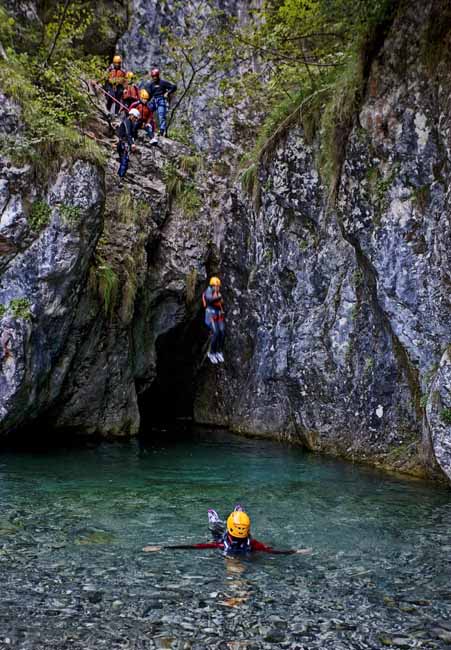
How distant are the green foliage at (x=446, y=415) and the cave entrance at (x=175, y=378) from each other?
1094cm

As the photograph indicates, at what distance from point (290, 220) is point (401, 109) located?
5415 mm

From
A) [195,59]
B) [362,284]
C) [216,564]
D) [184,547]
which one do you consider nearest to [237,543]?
[216,564]

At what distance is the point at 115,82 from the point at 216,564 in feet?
55.0

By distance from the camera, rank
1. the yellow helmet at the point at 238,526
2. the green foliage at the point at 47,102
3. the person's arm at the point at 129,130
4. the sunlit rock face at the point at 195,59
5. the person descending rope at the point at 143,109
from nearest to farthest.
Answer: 1. the yellow helmet at the point at 238,526
2. the green foliage at the point at 47,102
3. the person's arm at the point at 129,130
4. the person descending rope at the point at 143,109
5. the sunlit rock face at the point at 195,59

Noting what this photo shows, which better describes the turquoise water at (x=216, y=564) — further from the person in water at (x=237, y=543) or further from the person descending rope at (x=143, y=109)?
the person descending rope at (x=143, y=109)

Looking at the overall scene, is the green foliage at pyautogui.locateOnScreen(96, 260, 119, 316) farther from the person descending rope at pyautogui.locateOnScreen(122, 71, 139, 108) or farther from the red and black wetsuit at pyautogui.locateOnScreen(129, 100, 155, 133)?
the person descending rope at pyautogui.locateOnScreen(122, 71, 139, 108)

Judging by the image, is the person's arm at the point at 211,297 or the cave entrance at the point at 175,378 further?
the cave entrance at the point at 175,378

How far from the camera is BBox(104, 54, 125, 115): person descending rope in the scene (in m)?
19.7

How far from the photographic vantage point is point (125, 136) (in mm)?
17438

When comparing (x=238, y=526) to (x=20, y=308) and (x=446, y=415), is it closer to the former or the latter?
(x=446, y=415)

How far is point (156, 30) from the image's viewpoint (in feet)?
81.2

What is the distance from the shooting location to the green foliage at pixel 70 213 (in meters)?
15.2

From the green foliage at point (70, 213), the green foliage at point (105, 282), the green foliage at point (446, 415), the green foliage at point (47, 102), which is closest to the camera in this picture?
the green foliage at point (446, 415)

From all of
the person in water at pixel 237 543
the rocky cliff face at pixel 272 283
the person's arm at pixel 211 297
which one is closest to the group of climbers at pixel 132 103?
the rocky cliff face at pixel 272 283
